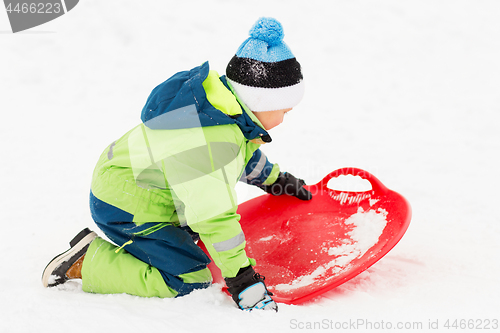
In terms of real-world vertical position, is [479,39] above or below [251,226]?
above

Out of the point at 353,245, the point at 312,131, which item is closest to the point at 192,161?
the point at 353,245

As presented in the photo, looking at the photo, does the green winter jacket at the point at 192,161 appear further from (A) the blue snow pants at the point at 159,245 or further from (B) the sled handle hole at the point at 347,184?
(B) the sled handle hole at the point at 347,184

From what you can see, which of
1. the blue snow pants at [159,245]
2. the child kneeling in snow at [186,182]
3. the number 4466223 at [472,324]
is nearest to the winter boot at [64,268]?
the child kneeling in snow at [186,182]

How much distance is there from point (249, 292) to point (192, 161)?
1.19 ft

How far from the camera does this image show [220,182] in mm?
1129

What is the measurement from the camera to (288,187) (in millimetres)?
1767

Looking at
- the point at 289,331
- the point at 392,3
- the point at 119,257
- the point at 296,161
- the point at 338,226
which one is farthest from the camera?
the point at 392,3

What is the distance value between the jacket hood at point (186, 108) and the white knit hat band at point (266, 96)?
0.13 ft

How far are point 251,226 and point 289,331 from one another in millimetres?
698

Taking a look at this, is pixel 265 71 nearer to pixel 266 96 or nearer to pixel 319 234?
pixel 266 96

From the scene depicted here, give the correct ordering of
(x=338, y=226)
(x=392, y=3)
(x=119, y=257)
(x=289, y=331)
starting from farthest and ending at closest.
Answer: (x=392, y=3) < (x=338, y=226) < (x=119, y=257) < (x=289, y=331)

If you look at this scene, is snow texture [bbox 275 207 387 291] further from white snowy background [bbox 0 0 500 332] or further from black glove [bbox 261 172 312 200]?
black glove [bbox 261 172 312 200]

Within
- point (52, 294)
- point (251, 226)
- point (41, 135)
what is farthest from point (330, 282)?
point (41, 135)

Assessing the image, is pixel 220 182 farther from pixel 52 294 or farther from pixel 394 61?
pixel 394 61
